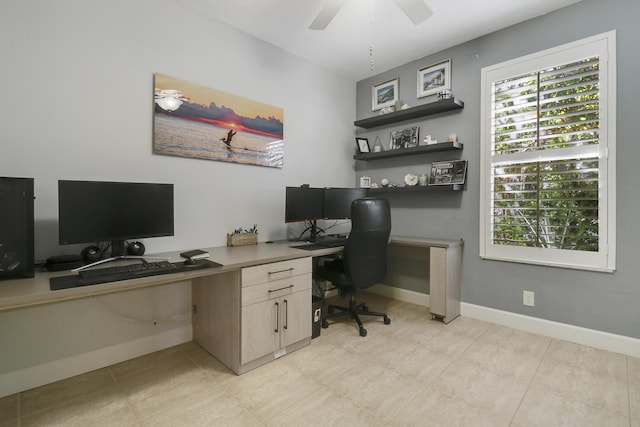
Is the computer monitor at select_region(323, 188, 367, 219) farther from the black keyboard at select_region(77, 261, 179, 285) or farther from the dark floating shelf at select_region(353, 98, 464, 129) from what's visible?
the black keyboard at select_region(77, 261, 179, 285)

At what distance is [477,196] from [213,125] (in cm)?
266

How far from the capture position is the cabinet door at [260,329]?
1955 mm

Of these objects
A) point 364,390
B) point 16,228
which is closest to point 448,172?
point 364,390

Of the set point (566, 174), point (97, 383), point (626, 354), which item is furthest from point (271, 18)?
point (626, 354)

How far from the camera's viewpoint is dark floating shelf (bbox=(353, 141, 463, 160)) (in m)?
3.00

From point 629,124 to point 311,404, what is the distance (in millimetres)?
3015

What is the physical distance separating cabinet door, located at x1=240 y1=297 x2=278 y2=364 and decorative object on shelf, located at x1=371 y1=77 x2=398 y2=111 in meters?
2.82

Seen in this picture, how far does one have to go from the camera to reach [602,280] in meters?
2.31

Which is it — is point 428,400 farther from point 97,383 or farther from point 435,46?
point 435,46

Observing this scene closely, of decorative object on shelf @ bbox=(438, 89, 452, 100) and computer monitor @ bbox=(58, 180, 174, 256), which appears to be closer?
computer monitor @ bbox=(58, 180, 174, 256)

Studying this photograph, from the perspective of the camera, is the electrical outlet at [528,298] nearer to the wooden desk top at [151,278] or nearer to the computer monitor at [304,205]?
the wooden desk top at [151,278]

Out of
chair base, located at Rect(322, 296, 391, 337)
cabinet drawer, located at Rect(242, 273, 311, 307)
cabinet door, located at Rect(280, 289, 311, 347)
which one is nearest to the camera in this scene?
cabinet drawer, located at Rect(242, 273, 311, 307)

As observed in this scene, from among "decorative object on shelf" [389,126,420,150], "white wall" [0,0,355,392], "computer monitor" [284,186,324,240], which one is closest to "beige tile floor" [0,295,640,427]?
"white wall" [0,0,355,392]

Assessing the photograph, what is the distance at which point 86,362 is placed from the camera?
1969mm
